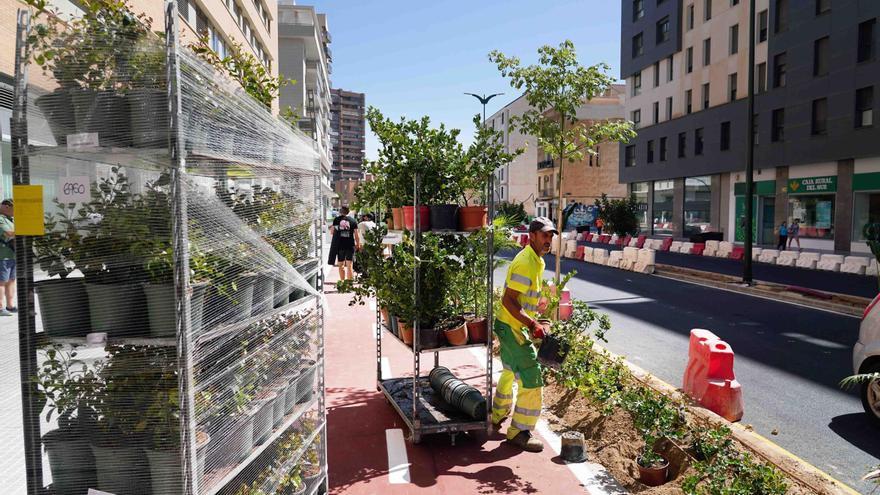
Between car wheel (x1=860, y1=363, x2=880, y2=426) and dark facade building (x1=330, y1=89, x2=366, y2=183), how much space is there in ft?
513

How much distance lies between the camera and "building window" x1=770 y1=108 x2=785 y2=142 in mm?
30203

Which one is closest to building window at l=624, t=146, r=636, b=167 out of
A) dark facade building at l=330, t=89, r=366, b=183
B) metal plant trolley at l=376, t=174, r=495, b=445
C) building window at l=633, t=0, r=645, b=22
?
building window at l=633, t=0, r=645, b=22

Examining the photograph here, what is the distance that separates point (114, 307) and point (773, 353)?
8.64 meters

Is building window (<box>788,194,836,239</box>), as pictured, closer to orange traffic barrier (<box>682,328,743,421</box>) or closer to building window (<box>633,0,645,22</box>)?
building window (<box>633,0,645,22</box>)

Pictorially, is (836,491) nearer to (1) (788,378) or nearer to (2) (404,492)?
(2) (404,492)

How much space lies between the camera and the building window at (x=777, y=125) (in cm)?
3020

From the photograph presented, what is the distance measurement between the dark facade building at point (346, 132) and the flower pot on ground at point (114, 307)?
158m

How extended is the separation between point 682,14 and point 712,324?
34195mm

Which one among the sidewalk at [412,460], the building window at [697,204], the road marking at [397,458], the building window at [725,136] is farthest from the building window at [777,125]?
the road marking at [397,458]

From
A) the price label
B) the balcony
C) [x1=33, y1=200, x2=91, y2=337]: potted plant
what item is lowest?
[x1=33, y1=200, x2=91, y2=337]: potted plant

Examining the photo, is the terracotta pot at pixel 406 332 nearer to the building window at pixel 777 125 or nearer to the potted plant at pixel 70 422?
the potted plant at pixel 70 422

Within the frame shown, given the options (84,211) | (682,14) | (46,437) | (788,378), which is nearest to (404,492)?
(46,437)

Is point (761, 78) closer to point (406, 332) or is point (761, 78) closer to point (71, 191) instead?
point (406, 332)

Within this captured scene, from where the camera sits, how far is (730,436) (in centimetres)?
466
